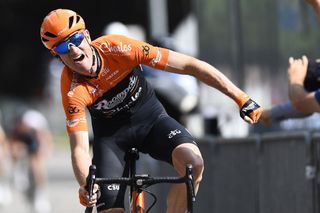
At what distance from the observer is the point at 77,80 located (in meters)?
8.53

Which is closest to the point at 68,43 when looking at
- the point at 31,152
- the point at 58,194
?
the point at 31,152

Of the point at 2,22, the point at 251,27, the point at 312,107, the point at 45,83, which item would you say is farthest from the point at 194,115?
the point at 45,83

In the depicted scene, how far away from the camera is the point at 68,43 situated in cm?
835

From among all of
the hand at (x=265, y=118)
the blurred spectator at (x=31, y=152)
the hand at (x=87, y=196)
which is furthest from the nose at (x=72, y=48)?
the blurred spectator at (x=31, y=152)

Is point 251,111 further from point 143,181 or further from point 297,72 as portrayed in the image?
point 143,181

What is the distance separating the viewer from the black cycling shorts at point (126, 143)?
847cm

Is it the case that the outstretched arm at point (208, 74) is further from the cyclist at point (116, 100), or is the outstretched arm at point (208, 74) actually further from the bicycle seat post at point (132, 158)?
the bicycle seat post at point (132, 158)

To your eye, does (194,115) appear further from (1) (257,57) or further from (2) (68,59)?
(2) (68,59)

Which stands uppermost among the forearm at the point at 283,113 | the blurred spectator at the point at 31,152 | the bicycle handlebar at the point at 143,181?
the blurred spectator at the point at 31,152

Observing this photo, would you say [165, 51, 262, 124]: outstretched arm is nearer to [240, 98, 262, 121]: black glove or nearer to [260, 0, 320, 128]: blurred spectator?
[240, 98, 262, 121]: black glove

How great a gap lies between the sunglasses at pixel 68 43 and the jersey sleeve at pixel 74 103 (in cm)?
26

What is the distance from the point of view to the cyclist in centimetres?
836

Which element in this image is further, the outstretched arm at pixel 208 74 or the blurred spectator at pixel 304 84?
the outstretched arm at pixel 208 74

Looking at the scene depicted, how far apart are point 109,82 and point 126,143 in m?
0.51
